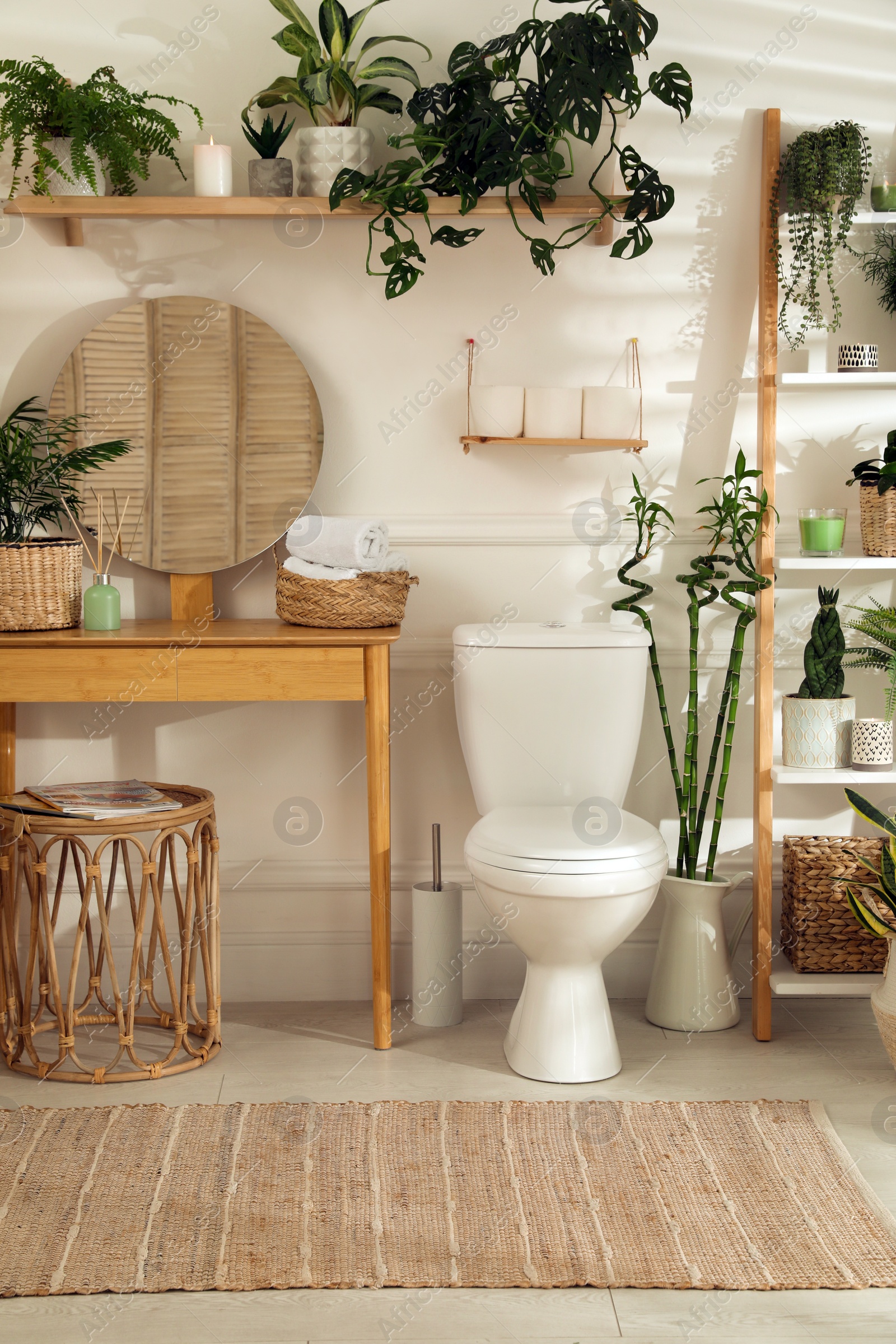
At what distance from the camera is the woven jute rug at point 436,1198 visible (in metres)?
1.62

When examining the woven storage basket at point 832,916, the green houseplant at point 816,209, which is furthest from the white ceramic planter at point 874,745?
the green houseplant at point 816,209

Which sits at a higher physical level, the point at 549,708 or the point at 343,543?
the point at 343,543

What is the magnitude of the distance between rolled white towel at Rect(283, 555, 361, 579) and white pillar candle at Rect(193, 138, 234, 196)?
767 millimetres

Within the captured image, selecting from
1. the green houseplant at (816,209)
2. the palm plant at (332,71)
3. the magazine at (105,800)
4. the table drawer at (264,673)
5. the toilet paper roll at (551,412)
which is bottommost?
the magazine at (105,800)

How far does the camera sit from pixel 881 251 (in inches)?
97.3

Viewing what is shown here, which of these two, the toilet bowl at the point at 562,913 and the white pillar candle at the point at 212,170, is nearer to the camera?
the toilet bowl at the point at 562,913

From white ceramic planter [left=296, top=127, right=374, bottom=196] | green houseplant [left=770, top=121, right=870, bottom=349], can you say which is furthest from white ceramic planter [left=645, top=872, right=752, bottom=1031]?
white ceramic planter [left=296, top=127, right=374, bottom=196]

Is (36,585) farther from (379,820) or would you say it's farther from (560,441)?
(560,441)

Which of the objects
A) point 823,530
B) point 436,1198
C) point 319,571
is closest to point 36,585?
point 319,571

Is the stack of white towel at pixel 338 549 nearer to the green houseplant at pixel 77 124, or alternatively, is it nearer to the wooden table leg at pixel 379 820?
the wooden table leg at pixel 379 820

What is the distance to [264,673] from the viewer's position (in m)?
2.21

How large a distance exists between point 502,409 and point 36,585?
102cm

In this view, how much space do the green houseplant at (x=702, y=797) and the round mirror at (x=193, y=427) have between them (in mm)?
769

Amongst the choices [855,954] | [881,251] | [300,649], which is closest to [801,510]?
[881,251]
